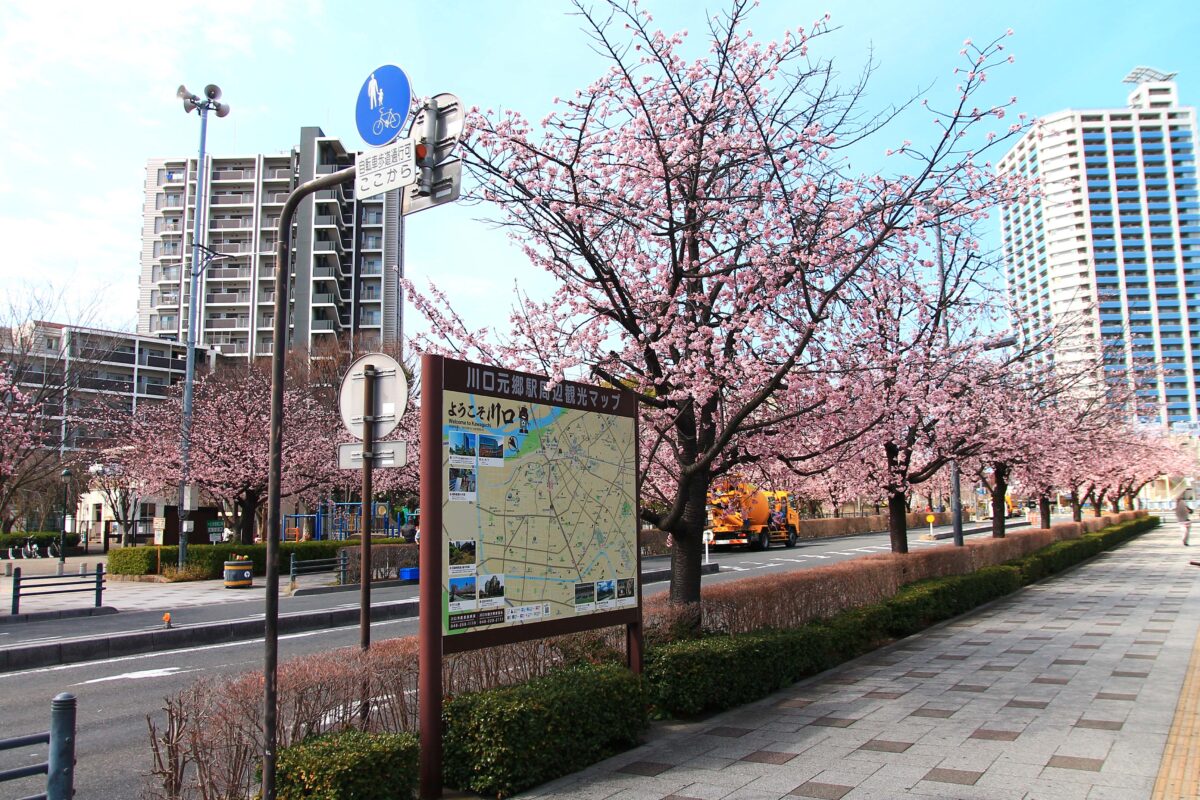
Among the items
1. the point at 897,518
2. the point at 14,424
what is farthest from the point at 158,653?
the point at 897,518

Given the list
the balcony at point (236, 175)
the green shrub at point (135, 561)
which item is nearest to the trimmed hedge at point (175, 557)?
the green shrub at point (135, 561)

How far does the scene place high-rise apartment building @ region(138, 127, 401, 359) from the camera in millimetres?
67188

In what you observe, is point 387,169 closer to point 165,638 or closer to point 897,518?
point 165,638

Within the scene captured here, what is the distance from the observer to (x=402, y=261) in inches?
2808

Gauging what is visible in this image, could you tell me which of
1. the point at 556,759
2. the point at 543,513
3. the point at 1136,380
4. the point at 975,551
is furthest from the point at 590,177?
the point at 1136,380

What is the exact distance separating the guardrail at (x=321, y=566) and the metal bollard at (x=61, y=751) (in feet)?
61.4

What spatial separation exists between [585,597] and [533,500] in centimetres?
100

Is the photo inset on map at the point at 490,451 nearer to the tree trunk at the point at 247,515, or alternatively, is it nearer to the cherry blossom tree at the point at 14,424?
the cherry blossom tree at the point at 14,424

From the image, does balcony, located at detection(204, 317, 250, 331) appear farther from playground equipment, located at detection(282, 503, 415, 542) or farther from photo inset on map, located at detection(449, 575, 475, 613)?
photo inset on map, located at detection(449, 575, 475, 613)

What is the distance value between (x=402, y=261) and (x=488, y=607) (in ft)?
228

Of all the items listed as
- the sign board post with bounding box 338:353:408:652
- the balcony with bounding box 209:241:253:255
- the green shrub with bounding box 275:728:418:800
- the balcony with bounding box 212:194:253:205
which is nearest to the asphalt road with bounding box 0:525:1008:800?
the green shrub with bounding box 275:728:418:800

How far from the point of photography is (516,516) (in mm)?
5691

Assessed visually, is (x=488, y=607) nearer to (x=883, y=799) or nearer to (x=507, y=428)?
(x=507, y=428)

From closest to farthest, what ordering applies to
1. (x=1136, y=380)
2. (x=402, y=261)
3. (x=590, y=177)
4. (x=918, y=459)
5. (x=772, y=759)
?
1. (x=772, y=759)
2. (x=590, y=177)
3. (x=918, y=459)
4. (x=1136, y=380)
5. (x=402, y=261)
